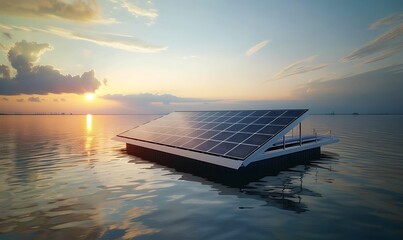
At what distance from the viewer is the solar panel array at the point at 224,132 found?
2196 cm

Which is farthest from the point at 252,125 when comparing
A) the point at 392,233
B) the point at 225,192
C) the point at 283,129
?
the point at 392,233

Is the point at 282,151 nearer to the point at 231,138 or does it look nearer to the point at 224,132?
the point at 231,138

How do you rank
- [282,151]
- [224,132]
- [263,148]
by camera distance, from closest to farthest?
[263,148] < [282,151] < [224,132]

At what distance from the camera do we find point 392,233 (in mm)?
11812

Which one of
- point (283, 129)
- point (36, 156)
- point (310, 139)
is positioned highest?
point (283, 129)

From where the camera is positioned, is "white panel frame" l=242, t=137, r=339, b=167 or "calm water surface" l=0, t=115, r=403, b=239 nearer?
"calm water surface" l=0, t=115, r=403, b=239

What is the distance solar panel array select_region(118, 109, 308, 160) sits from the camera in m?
22.0

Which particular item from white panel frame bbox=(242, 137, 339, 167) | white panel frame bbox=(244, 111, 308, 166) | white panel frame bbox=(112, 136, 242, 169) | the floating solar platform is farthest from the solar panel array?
white panel frame bbox=(242, 137, 339, 167)

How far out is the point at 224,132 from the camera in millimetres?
26500

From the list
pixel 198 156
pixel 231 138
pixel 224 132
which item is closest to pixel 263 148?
pixel 231 138

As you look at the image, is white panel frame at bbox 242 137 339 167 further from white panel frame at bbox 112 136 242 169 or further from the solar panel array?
white panel frame at bbox 112 136 242 169

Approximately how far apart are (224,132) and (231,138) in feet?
8.16

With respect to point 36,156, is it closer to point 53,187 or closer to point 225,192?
point 53,187

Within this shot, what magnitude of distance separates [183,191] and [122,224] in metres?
6.13
